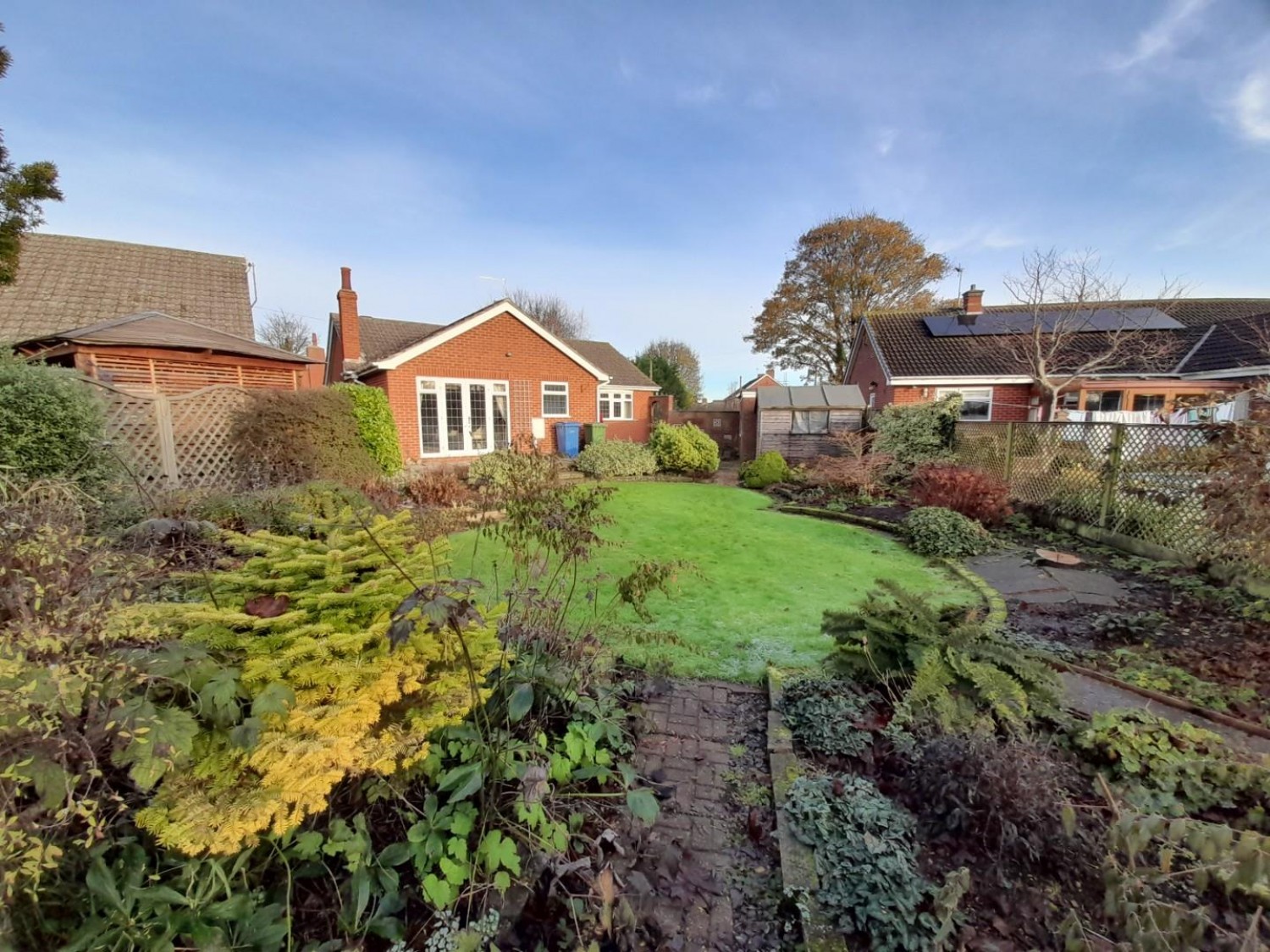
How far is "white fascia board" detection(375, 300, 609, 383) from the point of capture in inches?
543

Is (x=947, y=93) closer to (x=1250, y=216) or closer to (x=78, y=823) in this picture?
(x=1250, y=216)

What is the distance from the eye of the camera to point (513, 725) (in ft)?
7.67

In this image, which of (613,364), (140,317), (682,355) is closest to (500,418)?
(140,317)

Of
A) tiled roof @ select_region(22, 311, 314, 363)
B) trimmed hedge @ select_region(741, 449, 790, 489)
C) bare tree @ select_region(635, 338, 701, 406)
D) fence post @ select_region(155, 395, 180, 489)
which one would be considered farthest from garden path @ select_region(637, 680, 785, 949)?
bare tree @ select_region(635, 338, 701, 406)

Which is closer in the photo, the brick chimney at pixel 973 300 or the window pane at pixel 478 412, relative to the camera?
the window pane at pixel 478 412

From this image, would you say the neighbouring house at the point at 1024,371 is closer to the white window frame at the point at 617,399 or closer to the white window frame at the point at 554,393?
the white window frame at the point at 617,399

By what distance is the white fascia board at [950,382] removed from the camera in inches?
641

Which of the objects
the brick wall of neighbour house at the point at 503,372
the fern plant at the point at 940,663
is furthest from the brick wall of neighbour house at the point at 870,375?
the fern plant at the point at 940,663

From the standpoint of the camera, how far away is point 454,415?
49.5 feet

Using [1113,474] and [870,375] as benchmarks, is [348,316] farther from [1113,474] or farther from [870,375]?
[1113,474]

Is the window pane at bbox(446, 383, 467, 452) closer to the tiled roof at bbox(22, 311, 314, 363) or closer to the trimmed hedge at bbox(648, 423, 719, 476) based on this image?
the tiled roof at bbox(22, 311, 314, 363)

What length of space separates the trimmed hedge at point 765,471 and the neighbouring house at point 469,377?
18.2 feet

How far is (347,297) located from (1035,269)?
21.3m

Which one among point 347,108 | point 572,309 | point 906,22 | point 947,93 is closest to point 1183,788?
point 906,22
